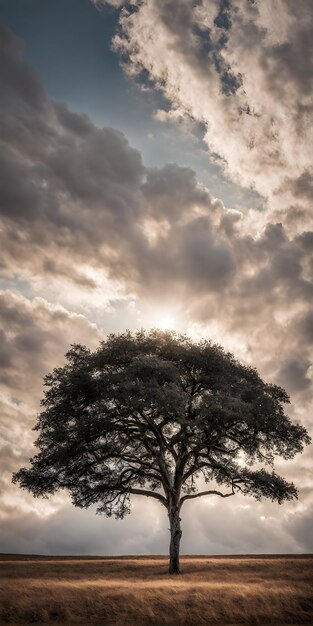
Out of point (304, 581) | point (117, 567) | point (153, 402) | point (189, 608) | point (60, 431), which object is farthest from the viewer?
point (117, 567)

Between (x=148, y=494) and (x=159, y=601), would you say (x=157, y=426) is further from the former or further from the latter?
(x=159, y=601)

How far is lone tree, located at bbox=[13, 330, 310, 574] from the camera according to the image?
28172 millimetres

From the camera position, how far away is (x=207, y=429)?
2880 cm

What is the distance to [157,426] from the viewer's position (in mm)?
30469

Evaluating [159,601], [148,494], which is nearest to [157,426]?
[148,494]

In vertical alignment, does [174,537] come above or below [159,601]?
above

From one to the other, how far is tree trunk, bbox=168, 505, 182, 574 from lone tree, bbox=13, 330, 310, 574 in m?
0.06

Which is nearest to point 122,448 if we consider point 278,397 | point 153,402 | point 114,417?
point 114,417

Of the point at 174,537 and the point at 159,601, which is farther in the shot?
the point at 174,537

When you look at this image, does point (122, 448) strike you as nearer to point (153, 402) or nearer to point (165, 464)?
point (165, 464)

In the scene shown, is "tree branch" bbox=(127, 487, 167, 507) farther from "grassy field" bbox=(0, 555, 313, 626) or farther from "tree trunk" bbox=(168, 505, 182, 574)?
"grassy field" bbox=(0, 555, 313, 626)

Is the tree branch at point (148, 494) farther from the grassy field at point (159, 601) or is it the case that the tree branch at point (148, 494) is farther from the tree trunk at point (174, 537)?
the grassy field at point (159, 601)

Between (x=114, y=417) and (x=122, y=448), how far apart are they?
2470 mm

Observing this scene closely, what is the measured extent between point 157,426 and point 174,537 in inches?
268
